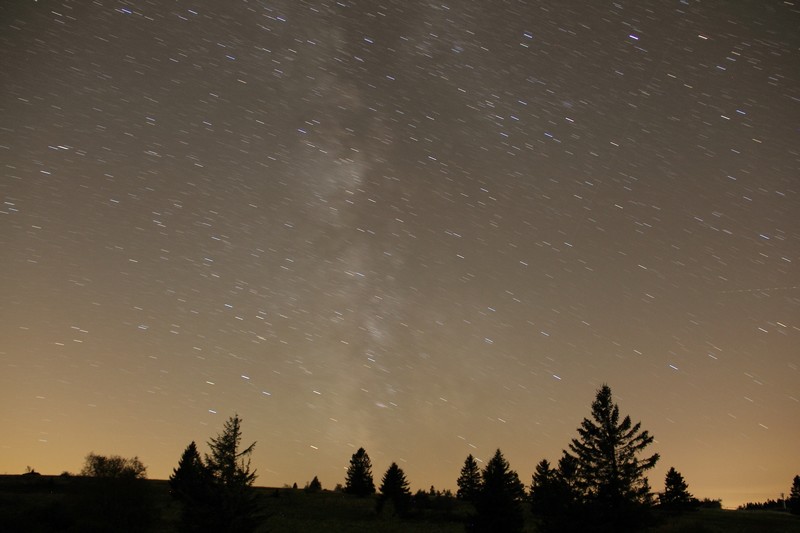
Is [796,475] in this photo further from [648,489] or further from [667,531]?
[648,489]

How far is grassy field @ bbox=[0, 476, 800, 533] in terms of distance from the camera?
117 ft

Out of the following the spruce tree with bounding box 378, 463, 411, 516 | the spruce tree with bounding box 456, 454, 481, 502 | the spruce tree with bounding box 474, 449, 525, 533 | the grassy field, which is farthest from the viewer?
the spruce tree with bounding box 456, 454, 481, 502

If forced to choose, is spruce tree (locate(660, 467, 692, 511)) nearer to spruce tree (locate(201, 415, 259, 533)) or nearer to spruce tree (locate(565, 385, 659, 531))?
spruce tree (locate(565, 385, 659, 531))

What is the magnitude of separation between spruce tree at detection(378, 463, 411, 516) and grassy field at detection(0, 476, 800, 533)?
52.1 inches

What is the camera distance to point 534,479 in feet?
216

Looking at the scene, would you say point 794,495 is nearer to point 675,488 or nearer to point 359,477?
point 675,488

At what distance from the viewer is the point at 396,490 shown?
56906 millimetres

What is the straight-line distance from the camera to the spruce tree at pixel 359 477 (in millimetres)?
73363

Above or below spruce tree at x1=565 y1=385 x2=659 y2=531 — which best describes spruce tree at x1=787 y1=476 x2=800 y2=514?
below

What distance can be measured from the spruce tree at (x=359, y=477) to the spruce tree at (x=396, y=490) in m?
14.9

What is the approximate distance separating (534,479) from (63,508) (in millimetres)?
52566

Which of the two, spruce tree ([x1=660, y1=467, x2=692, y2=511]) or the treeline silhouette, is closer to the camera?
the treeline silhouette

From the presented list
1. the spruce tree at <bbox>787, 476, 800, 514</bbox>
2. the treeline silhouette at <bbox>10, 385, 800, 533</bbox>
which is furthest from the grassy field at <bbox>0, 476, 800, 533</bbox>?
the spruce tree at <bbox>787, 476, 800, 514</bbox>

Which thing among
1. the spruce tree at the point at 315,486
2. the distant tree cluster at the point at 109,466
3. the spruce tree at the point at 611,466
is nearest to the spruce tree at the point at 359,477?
the spruce tree at the point at 315,486
